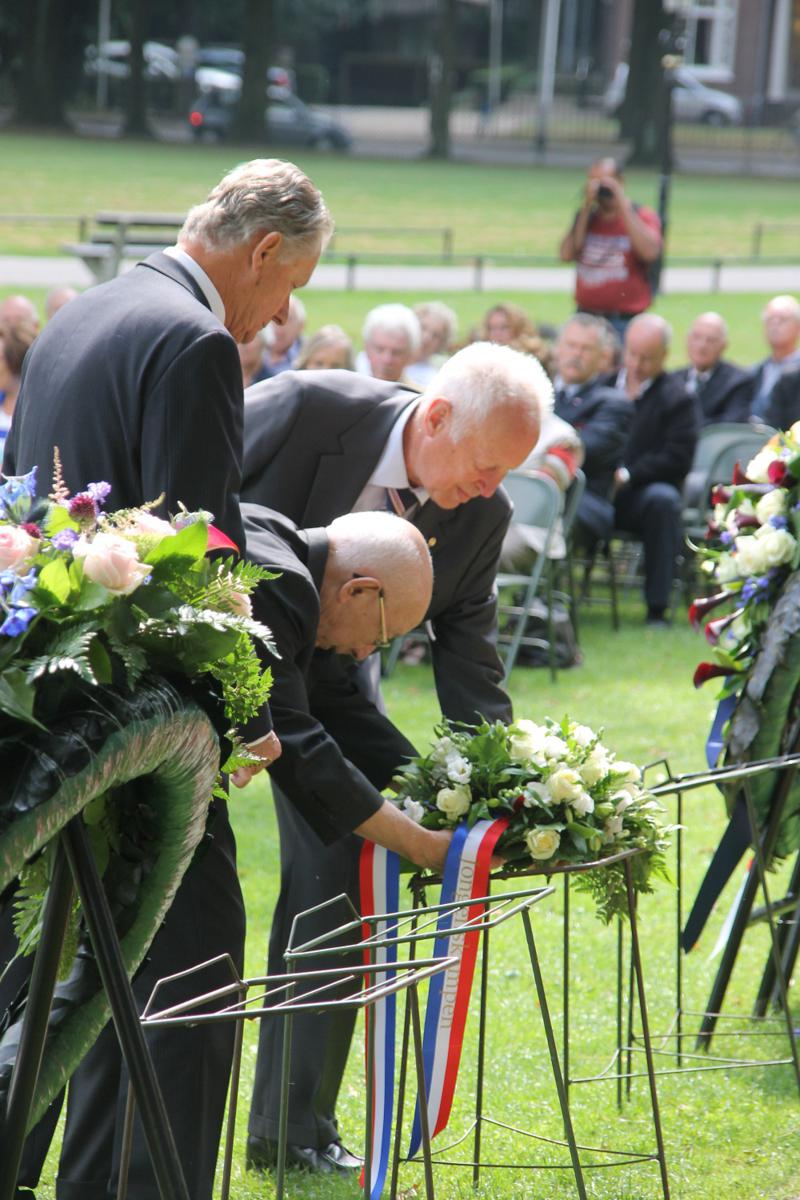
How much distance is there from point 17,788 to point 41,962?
0.31 meters

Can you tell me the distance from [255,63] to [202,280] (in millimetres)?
41351

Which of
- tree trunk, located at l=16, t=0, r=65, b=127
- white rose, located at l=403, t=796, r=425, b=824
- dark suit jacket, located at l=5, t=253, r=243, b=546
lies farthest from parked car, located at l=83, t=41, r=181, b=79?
white rose, located at l=403, t=796, r=425, b=824

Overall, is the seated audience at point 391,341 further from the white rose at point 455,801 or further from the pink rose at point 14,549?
the pink rose at point 14,549

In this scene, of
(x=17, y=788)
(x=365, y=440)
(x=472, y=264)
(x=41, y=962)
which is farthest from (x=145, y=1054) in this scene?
(x=472, y=264)

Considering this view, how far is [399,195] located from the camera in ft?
111

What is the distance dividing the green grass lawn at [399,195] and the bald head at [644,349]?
1494 cm

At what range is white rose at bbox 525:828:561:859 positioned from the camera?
10.7 feet

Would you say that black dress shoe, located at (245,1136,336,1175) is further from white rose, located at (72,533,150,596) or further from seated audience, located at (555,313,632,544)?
seated audience, located at (555,313,632,544)

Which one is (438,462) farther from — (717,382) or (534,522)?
(717,382)

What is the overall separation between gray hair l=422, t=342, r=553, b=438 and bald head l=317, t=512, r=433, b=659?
587mm

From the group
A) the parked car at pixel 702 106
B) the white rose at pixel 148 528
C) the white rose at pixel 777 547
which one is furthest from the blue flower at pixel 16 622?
the parked car at pixel 702 106

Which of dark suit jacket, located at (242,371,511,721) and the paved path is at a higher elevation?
the paved path

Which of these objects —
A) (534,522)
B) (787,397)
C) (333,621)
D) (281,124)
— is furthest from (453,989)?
(281,124)

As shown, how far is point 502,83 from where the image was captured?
5450cm
